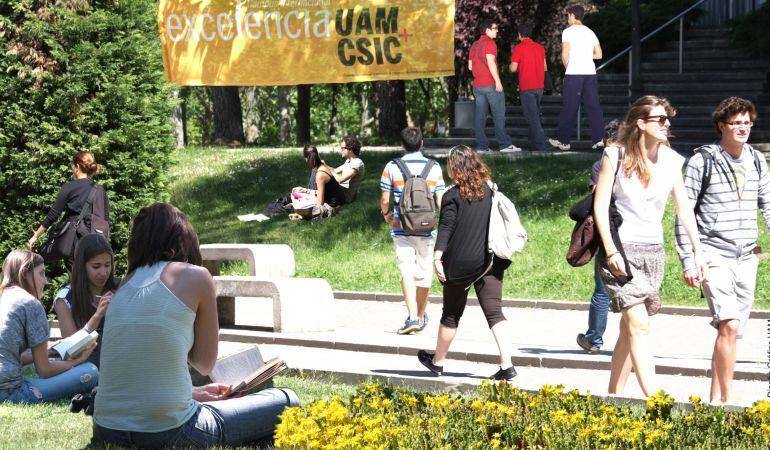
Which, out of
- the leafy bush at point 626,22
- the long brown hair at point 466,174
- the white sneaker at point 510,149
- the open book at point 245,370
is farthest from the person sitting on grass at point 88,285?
the leafy bush at point 626,22

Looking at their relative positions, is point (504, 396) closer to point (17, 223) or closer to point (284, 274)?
point (284, 274)

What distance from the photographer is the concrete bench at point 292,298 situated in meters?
12.1

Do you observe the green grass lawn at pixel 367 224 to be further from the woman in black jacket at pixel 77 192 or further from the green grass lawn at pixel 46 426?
the green grass lawn at pixel 46 426

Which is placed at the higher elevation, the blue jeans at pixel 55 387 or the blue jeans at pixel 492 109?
the blue jeans at pixel 492 109

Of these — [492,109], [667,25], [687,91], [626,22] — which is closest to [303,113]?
[626,22]

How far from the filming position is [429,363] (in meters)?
9.54

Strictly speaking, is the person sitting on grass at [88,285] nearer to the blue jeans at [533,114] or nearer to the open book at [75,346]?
the open book at [75,346]

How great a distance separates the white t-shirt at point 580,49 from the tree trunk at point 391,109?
9.63 m

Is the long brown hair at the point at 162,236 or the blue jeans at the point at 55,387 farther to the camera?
the blue jeans at the point at 55,387

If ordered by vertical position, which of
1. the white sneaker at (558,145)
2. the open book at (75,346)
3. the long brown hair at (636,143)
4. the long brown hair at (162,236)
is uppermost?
the long brown hair at (636,143)

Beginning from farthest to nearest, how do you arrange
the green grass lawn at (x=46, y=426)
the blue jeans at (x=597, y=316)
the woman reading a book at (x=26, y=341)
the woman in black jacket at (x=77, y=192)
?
1. the woman in black jacket at (x=77, y=192)
2. the blue jeans at (x=597, y=316)
3. the woman reading a book at (x=26, y=341)
4. the green grass lawn at (x=46, y=426)

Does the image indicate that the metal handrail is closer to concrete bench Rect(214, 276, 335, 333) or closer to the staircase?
the staircase

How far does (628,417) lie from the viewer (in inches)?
238

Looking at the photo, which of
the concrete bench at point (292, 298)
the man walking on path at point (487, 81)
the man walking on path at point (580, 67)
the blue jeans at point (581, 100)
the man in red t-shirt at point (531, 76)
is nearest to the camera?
the concrete bench at point (292, 298)
